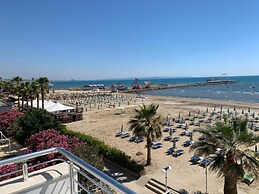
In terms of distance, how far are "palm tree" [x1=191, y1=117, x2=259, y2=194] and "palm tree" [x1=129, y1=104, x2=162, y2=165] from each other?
6116 mm

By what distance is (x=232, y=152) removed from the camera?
914 cm

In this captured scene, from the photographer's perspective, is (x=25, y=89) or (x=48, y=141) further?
(x=25, y=89)

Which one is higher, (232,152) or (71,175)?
(71,175)

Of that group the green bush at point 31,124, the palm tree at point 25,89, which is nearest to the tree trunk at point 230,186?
the green bush at point 31,124

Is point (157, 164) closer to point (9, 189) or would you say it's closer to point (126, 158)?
point (126, 158)

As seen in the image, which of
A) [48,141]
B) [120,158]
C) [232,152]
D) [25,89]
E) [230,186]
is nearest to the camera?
[232,152]

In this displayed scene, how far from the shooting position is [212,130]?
10039mm

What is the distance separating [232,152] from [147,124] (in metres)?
7.50

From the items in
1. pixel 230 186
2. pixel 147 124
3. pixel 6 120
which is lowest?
pixel 230 186

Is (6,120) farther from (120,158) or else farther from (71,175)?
(71,175)

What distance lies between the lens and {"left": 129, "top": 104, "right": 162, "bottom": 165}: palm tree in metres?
15.8

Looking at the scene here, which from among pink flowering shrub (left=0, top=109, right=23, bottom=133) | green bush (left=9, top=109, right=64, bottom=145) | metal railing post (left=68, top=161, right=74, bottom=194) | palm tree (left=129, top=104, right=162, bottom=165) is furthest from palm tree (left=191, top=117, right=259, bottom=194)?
pink flowering shrub (left=0, top=109, right=23, bottom=133)

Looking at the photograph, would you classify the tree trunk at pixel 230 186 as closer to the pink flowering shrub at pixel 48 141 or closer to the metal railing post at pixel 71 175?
the pink flowering shrub at pixel 48 141

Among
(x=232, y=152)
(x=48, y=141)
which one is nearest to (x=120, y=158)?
(x=48, y=141)
